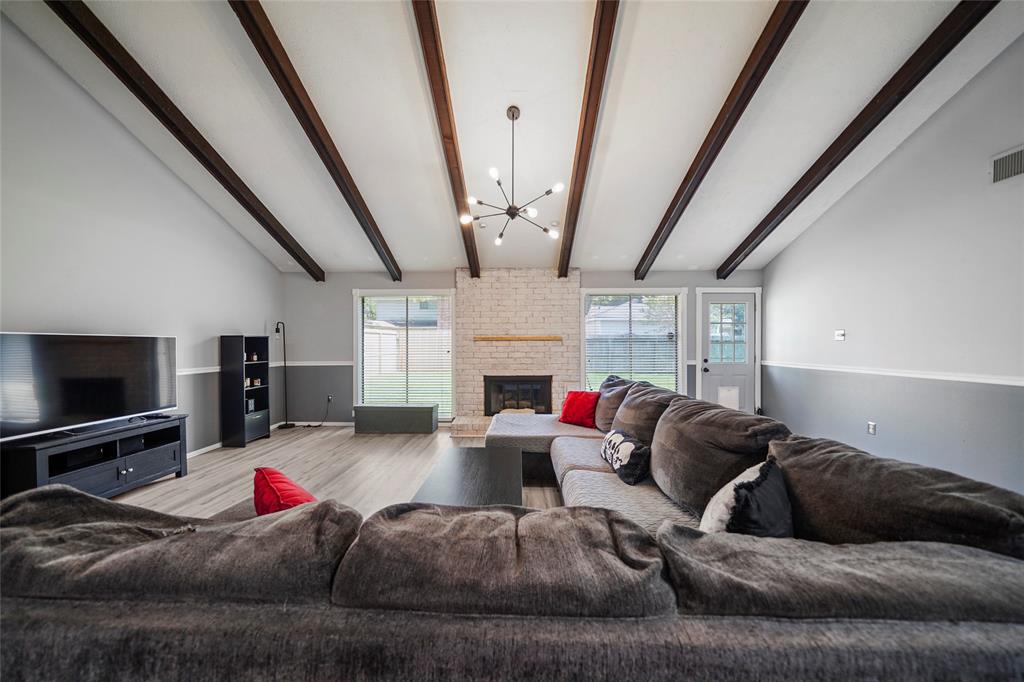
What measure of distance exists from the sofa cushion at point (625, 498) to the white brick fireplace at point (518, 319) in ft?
10.9

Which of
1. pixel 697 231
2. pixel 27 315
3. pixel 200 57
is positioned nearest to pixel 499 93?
pixel 200 57

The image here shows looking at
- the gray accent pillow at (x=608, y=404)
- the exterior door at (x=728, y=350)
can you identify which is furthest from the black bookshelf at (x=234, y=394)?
the exterior door at (x=728, y=350)

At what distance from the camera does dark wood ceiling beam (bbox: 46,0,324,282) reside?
96.3 inches

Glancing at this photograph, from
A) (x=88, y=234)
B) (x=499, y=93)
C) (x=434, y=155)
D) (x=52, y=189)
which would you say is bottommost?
(x=88, y=234)

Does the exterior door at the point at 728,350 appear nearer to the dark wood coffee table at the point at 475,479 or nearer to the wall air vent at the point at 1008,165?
the wall air vent at the point at 1008,165

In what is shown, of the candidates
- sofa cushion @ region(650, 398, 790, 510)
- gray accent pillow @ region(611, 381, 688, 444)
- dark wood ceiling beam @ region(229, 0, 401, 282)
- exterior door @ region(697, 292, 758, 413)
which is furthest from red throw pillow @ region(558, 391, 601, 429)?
dark wood ceiling beam @ region(229, 0, 401, 282)

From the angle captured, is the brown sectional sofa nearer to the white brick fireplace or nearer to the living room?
the living room

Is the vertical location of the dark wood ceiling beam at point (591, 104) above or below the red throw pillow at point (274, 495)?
above

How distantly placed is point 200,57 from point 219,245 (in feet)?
6.88

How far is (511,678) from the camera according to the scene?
1.73ft

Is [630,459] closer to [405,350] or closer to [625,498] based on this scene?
[625,498]

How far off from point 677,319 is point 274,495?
554 cm

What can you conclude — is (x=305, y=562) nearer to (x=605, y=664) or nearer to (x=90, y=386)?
Answer: (x=605, y=664)

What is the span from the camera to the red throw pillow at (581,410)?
127 inches
